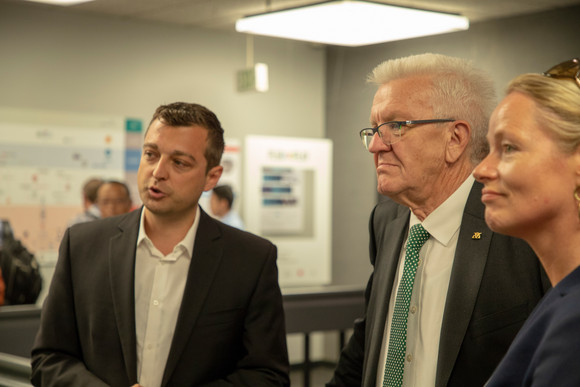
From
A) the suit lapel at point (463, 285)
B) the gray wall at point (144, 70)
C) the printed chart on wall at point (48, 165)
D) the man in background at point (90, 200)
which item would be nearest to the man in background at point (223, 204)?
the gray wall at point (144, 70)

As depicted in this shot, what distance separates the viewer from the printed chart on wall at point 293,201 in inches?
310

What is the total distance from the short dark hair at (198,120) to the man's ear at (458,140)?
27.1 inches

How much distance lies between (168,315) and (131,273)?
0.49ft

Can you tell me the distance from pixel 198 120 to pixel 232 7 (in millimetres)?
4801

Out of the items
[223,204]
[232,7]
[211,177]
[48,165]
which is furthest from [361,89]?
[211,177]

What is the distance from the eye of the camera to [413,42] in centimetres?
743

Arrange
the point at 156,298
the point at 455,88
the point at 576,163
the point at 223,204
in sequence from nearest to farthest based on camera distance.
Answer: the point at 576,163 < the point at 455,88 < the point at 156,298 < the point at 223,204

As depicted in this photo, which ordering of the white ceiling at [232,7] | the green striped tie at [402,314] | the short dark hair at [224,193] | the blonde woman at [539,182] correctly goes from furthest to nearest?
the short dark hair at [224,193]
the white ceiling at [232,7]
the green striped tie at [402,314]
the blonde woman at [539,182]

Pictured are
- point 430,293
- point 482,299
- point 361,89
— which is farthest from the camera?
point 361,89

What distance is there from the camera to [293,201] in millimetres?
8164

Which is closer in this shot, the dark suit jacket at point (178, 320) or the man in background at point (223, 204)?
the dark suit jacket at point (178, 320)

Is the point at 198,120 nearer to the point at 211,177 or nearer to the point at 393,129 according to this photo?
the point at 211,177

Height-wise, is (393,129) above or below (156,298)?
above

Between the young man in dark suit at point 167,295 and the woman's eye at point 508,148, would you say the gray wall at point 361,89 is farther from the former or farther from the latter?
Result: the woman's eye at point 508,148
